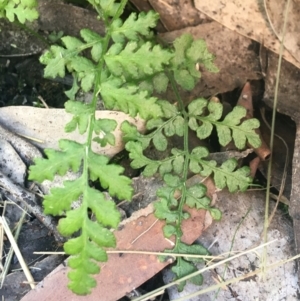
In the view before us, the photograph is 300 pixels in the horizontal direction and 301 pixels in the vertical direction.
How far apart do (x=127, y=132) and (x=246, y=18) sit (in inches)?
34.2

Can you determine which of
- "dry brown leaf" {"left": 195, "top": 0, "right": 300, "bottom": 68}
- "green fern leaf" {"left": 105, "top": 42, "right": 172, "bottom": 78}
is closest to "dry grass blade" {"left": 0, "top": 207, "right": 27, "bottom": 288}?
"green fern leaf" {"left": 105, "top": 42, "right": 172, "bottom": 78}

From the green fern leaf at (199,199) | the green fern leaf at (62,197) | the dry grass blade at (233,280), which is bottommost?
the dry grass blade at (233,280)

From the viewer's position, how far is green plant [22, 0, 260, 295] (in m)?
2.12

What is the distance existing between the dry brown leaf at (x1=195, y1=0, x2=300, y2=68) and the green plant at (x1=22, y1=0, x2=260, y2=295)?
0.27 m

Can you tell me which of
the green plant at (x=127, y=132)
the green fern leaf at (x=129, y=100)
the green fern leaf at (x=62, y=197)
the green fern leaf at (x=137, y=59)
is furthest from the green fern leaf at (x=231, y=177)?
the green fern leaf at (x=62, y=197)

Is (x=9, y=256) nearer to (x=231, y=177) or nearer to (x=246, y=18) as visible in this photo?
(x=231, y=177)

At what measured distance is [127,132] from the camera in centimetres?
251

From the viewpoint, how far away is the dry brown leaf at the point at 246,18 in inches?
102

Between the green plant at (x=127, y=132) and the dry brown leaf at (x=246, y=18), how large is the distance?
10.6 inches

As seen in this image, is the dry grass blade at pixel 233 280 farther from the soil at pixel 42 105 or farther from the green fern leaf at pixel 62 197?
the green fern leaf at pixel 62 197

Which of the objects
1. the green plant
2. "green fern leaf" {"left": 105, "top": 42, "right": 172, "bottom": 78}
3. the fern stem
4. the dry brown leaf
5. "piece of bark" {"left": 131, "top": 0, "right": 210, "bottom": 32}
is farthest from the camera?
"piece of bark" {"left": 131, "top": 0, "right": 210, "bottom": 32}

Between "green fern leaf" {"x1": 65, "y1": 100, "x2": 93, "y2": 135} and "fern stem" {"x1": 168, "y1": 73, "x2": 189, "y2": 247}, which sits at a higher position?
"green fern leaf" {"x1": 65, "y1": 100, "x2": 93, "y2": 135}

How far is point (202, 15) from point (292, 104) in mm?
684

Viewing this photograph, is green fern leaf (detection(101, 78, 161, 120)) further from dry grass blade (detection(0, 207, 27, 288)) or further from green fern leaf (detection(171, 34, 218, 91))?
dry grass blade (detection(0, 207, 27, 288))
